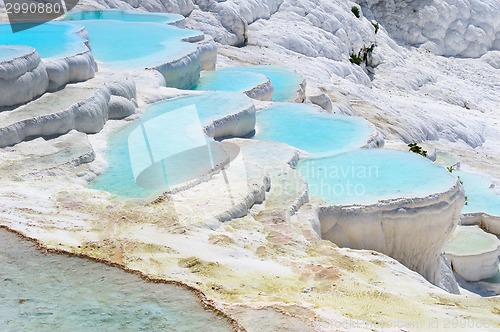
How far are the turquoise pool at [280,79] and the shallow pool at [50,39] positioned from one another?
3.59 m

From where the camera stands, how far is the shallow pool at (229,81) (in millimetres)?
14258

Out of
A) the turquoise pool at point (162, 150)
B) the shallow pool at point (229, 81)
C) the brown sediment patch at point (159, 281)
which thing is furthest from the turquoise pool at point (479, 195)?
the brown sediment patch at point (159, 281)

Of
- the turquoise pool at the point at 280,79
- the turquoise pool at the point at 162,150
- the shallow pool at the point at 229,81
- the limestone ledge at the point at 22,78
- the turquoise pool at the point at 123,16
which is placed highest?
Result: the limestone ledge at the point at 22,78

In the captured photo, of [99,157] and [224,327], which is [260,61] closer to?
[99,157]

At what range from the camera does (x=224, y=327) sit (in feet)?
16.0

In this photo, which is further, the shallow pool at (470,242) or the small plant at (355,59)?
the small plant at (355,59)

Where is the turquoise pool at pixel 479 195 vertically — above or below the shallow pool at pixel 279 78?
below

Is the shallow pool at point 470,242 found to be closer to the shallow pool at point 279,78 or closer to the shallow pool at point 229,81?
the shallow pool at point 279,78

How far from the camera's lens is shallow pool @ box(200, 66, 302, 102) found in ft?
50.2

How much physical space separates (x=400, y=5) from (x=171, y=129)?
77.6 ft

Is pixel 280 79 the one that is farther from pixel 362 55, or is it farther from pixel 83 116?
pixel 362 55

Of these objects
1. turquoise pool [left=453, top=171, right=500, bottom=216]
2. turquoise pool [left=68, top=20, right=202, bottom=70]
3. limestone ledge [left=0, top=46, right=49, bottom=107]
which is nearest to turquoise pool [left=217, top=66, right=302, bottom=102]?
turquoise pool [left=68, top=20, right=202, bottom=70]

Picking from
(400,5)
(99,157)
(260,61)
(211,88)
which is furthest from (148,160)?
(400,5)

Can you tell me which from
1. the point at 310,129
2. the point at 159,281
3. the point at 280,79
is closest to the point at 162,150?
the point at 310,129
